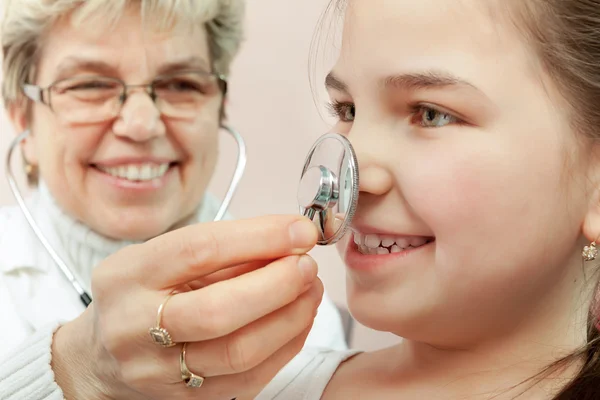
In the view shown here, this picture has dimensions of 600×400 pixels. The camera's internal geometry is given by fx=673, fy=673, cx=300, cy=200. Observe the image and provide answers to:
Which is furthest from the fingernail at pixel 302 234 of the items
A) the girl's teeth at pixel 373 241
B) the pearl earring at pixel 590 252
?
the pearl earring at pixel 590 252

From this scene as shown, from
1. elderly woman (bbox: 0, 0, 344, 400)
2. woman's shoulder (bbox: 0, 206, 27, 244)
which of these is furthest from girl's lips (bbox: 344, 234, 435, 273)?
woman's shoulder (bbox: 0, 206, 27, 244)

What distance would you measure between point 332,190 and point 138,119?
0.65m

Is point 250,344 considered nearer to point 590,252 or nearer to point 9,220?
point 590,252

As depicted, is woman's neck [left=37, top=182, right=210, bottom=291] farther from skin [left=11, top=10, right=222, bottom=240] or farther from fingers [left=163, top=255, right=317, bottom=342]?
fingers [left=163, top=255, right=317, bottom=342]

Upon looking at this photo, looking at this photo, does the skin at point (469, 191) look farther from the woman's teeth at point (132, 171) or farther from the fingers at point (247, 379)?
the woman's teeth at point (132, 171)

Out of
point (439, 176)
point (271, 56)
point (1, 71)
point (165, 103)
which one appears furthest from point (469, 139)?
point (1, 71)

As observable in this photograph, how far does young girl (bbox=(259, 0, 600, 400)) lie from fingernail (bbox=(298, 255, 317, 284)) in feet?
0.31

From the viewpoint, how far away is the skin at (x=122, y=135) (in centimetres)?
126

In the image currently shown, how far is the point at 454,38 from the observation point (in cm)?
72

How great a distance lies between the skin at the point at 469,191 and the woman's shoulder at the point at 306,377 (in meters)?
0.19

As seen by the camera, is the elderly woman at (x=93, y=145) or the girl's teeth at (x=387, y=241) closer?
the girl's teeth at (x=387, y=241)

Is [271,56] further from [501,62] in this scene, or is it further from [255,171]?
[501,62]

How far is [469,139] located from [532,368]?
0.28 meters

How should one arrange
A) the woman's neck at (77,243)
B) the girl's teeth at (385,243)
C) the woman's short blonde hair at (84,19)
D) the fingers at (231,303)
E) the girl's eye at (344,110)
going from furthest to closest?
the woman's neck at (77,243)
the woman's short blonde hair at (84,19)
the girl's eye at (344,110)
the girl's teeth at (385,243)
the fingers at (231,303)
